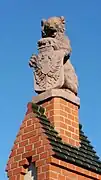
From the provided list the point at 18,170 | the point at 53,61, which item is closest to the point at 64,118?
the point at 53,61

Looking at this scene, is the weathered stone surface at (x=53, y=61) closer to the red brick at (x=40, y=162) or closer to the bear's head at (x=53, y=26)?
the bear's head at (x=53, y=26)

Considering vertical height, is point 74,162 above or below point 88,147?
below

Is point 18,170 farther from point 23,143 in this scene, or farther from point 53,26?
point 53,26

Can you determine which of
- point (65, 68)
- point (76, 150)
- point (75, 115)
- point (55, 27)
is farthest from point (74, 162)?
point (55, 27)

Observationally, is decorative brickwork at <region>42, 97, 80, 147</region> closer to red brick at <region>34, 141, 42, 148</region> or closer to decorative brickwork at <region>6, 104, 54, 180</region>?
decorative brickwork at <region>6, 104, 54, 180</region>

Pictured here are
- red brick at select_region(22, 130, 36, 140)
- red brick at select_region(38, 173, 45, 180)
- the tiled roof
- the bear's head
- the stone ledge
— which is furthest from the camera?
the bear's head

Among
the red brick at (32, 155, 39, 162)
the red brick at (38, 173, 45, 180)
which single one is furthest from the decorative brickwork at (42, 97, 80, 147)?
the red brick at (38, 173, 45, 180)

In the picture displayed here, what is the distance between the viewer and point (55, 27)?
414 inches

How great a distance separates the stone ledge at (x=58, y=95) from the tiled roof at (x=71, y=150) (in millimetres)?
222

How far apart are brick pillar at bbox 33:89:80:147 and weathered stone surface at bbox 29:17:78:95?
18 cm

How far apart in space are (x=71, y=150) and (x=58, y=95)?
1063 millimetres

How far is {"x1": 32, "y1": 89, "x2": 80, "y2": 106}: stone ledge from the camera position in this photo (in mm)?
9786

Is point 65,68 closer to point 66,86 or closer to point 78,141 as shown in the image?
point 66,86

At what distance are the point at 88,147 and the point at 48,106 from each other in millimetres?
1134
